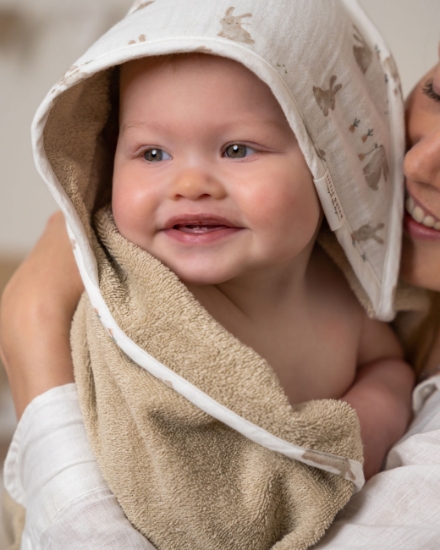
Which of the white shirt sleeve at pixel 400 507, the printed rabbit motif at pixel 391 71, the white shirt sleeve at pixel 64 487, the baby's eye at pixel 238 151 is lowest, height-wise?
the white shirt sleeve at pixel 400 507

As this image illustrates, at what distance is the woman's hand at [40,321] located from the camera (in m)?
0.95

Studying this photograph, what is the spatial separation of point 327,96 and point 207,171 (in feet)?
0.67

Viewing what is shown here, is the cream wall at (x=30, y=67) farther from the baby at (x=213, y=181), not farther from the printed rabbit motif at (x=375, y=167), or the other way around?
the baby at (x=213, y=181)

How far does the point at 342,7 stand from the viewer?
962mm

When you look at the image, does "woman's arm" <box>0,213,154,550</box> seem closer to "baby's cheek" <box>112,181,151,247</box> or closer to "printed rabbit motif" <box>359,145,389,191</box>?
"baby's cheek" <box>112,181,151,247</box>

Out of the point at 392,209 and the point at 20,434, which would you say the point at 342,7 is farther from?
the point at 20,434

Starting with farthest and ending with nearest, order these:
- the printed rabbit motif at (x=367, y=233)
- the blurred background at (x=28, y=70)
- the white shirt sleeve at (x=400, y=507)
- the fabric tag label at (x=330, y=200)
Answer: the blurred background at (x=28, y=70), the printed rabbit motif at (x=367, y=233), the fabric tag label at (x=330, y=200), the white shirt sleeve at (x=400, y=507)

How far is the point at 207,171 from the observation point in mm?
808

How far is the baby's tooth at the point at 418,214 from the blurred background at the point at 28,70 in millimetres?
808

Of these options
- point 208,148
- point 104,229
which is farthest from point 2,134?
point 208,148

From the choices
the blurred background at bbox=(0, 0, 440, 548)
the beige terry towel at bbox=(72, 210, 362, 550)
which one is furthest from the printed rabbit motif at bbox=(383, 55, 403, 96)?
the blurred background at bbox=(0, 0, 440, 548)

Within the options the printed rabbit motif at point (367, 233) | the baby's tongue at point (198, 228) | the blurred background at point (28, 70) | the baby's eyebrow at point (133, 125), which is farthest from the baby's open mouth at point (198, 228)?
the blurred background at point (28, 70)

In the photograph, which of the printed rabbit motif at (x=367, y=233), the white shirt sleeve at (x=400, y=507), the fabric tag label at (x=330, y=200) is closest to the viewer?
the white shirt sleeve at (x=400, y=507)

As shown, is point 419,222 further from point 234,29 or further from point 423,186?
point 234,29
